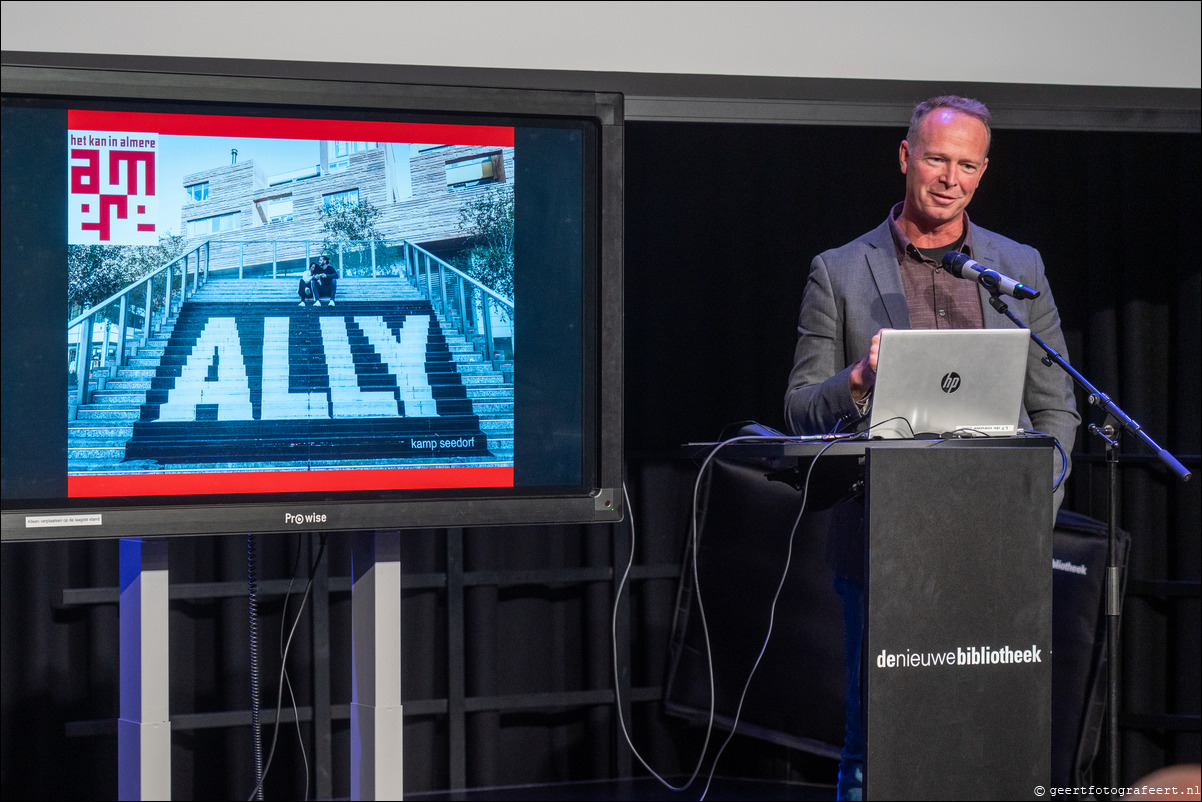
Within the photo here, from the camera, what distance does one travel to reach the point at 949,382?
206 centimetres

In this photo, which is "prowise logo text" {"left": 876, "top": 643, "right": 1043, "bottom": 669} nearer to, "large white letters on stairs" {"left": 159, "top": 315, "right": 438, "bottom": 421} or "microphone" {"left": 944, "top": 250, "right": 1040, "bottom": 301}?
"microphone" {"left": 944, "top": 250, "right": 1040, "bottom": 301}

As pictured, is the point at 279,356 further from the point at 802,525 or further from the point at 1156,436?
the point at 1156,436

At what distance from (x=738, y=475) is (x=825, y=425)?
1.42 m

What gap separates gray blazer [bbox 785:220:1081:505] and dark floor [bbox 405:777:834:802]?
5.18 feet

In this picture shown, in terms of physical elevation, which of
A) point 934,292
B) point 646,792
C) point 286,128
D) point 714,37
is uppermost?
point 714,37

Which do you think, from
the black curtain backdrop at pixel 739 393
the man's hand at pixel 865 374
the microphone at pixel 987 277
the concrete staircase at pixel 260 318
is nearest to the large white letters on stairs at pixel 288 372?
the concrete staircase at pixel 260 318

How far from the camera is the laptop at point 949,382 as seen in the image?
201 centimetres

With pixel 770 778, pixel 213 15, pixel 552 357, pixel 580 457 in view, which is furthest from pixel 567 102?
pixel 770 778

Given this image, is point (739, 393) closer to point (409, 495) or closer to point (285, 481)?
point (409, 495)

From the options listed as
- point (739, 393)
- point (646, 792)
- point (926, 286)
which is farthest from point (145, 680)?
point (739, 393)

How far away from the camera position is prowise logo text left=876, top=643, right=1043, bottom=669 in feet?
6.38

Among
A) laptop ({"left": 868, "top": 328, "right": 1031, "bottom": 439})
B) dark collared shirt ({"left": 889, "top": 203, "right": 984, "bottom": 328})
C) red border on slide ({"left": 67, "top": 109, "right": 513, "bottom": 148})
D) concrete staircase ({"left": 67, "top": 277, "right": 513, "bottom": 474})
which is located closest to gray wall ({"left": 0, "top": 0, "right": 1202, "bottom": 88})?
dark collared shirt ({"left": 889, "top": 203, "right": 984, "bottom": 328})

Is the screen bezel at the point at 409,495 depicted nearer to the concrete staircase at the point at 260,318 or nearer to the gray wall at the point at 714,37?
the concrete staircase at the point at 260,318

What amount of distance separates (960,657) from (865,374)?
540 mm
